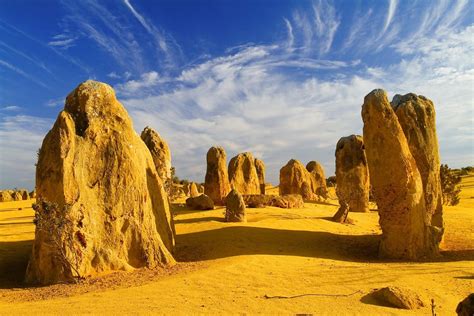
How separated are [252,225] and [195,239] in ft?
8.47

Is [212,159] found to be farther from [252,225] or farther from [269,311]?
[269,311]

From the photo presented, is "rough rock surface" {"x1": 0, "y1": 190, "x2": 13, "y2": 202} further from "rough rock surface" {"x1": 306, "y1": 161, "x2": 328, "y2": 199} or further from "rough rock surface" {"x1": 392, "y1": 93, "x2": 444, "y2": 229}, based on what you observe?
"rough rock surface" {"x1": 392, "y1": 93, "x2": 444, "y2": 229}

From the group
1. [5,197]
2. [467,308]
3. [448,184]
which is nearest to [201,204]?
[448,184]

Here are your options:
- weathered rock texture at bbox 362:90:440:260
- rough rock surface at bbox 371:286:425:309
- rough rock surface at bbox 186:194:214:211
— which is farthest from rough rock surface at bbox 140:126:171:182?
rough rock surface at bbox 371:286:425:309

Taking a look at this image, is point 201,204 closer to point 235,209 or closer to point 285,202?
point 285,202

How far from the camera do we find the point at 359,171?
23.1 m

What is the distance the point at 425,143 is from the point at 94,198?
10.4 metres

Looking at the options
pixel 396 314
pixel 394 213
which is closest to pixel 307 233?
pixel 394 213

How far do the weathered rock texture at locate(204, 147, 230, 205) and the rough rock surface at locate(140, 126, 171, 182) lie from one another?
10.7ft

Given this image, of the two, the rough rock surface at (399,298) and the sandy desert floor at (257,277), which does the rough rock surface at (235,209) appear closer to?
the sandy desert floor at (257,277)

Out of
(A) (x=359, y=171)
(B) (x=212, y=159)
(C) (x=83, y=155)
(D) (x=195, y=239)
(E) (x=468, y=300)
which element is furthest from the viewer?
(B) (x=212, y=159)

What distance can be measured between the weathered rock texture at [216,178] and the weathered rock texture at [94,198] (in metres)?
13.0

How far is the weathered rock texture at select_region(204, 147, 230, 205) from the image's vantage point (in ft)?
82.6

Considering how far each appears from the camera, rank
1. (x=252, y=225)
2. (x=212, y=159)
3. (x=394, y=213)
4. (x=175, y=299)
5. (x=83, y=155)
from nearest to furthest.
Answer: (x=175, y=299)
(x=83, y=155)
(x=394, y=213)
(x=252, y=225)
(x=212, y=159)
